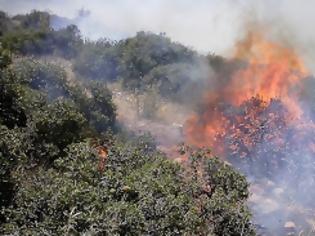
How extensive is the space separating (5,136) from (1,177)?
205 cm

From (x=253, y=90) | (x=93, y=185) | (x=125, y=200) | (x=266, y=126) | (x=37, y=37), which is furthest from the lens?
(x=37, y=37)

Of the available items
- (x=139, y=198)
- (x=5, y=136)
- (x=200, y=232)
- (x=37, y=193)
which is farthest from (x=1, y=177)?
(x=200, y=232)

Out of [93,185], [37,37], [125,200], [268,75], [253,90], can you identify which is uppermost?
[37,37]

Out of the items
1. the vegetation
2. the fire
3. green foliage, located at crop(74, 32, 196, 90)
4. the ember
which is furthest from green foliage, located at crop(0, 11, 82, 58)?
the vegetation

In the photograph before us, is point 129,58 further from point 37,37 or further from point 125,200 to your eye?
point 125,200

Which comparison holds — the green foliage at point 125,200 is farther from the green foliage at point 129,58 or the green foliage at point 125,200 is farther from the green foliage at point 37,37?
the green foliage at point 37,37

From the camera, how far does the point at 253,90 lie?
215 feet

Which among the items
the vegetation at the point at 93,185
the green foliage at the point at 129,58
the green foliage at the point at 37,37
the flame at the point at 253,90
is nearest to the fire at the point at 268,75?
the flame at the point at 253,90

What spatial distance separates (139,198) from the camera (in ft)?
70.6

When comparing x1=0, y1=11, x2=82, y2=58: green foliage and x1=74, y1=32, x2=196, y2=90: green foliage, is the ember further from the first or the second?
x1=0, y1=11, x2=82, y2=58: green foliage

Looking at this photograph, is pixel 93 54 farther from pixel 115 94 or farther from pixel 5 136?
pixel 5 136

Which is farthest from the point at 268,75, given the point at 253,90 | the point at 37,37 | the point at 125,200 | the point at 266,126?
the point at 125,200

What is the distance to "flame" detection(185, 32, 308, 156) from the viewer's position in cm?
5991

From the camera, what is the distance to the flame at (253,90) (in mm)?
59906
